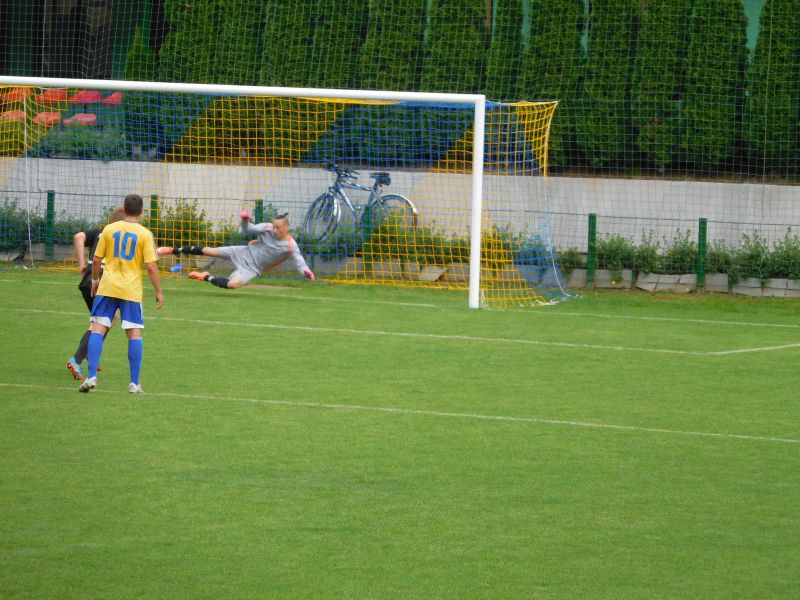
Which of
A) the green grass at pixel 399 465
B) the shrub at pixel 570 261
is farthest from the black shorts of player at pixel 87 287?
the shrub at pixel 570 261

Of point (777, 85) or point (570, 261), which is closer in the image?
point (570, 261)

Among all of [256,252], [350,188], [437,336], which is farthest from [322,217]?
[437,336]

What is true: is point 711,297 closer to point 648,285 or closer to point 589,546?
point 648,285

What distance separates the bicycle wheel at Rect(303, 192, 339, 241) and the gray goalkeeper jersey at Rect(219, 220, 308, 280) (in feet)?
9.70

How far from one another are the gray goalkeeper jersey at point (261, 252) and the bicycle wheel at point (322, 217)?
9.70ft

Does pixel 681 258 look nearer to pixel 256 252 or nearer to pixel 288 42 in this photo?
pixel 256 252

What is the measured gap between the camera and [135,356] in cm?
1005

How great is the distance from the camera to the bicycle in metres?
20.1

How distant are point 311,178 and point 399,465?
1416cm

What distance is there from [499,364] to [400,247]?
781cm

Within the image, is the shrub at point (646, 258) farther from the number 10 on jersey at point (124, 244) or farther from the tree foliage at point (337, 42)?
the number 10 on jersey at point (124, 244)

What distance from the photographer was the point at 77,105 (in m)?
24.9

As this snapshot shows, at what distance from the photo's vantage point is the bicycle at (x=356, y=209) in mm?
20141

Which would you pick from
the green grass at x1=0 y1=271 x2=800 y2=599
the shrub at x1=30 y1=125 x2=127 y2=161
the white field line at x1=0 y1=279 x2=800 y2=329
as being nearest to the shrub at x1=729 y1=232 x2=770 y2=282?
the white field line at x1=0 y1=279 x2=800 y2=329
